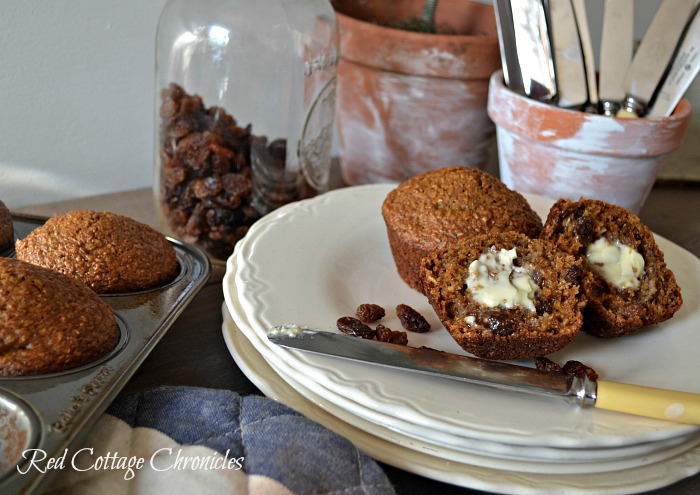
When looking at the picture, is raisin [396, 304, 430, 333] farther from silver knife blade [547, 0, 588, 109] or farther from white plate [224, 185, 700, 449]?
silver knife blade [547, 0, 588, 109]

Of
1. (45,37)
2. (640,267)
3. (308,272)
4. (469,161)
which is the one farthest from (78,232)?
(469,161)

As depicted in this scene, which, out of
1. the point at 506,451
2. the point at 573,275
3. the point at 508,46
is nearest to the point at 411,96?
the point at 508,46

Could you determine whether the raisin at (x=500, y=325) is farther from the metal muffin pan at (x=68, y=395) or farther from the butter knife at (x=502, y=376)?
the metal muffin pan at (x=68, y=395)

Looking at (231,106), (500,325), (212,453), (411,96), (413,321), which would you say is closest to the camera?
(212,453)

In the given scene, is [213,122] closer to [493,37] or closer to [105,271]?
[105,271]

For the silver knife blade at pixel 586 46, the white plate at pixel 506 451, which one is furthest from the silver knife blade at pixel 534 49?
the white plate at pixel 506 451

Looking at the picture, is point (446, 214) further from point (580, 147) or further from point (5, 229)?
point (5, 229)

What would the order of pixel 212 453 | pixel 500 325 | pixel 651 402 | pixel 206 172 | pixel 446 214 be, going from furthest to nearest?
pixel 206 172 → pixel 446 214 → pixel 500 325 → pixel 651 402 → pixel 212 453
